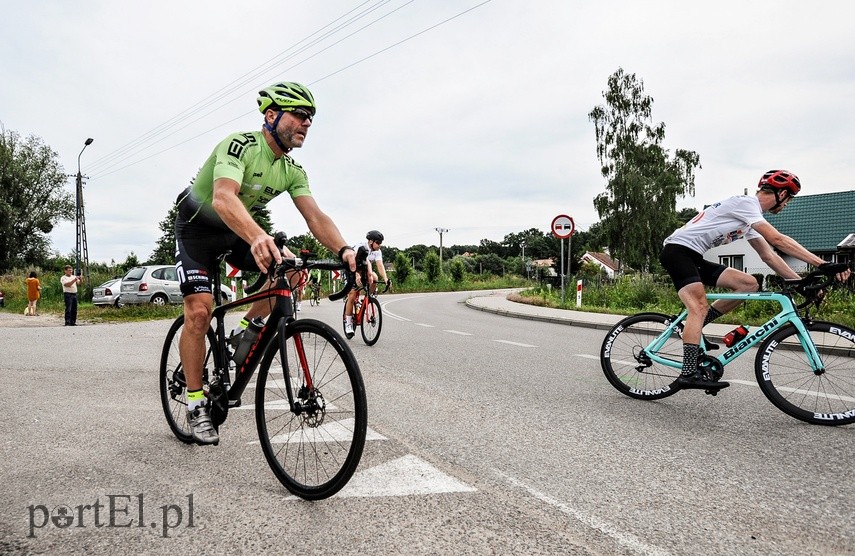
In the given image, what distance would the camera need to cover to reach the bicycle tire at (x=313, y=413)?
2.61 metres

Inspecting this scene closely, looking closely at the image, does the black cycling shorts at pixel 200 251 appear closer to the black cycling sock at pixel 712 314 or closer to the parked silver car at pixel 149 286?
the black cycling sock at pixel 712 314

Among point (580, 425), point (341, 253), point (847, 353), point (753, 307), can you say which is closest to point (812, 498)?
point (580, 425)

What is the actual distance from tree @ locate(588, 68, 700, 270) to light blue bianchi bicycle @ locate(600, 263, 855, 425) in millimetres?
34107

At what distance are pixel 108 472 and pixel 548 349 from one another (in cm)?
661

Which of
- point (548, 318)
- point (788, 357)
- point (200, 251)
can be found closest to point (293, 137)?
point (200, 251)

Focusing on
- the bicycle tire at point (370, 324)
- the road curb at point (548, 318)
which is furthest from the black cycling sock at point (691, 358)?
the road curb at point (548, 318)

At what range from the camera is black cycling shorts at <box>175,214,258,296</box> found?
11.1ft

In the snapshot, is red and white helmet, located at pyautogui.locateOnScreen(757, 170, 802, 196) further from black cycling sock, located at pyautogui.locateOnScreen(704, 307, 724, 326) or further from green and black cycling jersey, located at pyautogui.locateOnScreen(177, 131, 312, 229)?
green and black cycling jersey, located at pyautogui.locateOnScreen(177, 131, 312, 229)

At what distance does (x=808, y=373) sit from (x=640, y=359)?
1238mm

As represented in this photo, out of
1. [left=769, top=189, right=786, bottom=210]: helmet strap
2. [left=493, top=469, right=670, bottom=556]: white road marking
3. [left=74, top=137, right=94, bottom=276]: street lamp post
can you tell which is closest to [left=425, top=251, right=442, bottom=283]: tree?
[left=74, top=137, right=94, bottom=276]: street lamp post

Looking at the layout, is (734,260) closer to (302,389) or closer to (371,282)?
(371,282)

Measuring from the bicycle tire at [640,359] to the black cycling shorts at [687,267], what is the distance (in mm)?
405

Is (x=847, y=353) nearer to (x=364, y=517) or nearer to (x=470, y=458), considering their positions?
(x=470, y=458)

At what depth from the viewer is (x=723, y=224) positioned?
4.63 meters
